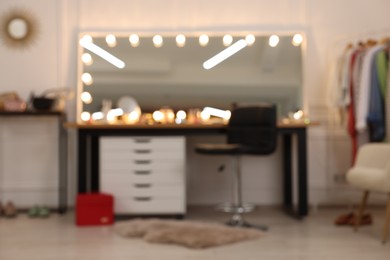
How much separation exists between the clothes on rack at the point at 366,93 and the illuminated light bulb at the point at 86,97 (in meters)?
2.28

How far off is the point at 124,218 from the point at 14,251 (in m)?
1.46

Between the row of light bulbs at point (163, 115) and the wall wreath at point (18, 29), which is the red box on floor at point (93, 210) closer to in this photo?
the row of light bulbs at point (163, 115)

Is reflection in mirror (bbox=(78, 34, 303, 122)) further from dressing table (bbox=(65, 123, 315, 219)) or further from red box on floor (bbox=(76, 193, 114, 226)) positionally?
red box on floor (bbox=(76, 193, 114, 226))

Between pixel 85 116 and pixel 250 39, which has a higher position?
pixel 250 39

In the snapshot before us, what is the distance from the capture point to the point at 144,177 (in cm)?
429

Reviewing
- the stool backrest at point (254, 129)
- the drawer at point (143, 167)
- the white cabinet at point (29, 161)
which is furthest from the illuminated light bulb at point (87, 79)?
the stool backrest at point (254, 129)

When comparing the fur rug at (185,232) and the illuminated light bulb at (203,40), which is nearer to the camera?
the fur rug at (185,232)

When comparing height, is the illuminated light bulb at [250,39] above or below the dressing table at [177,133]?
above

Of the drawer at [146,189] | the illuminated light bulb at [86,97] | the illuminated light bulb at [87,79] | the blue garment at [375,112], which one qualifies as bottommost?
the drawer at [146,189]

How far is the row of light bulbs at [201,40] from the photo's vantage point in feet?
16.5

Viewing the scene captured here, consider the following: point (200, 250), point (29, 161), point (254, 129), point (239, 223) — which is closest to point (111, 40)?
point (29, 161)

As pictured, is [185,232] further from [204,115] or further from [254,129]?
[204,115]

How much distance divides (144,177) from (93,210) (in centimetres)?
49

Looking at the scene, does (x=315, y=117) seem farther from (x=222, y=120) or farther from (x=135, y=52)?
(x=135, y=52)
